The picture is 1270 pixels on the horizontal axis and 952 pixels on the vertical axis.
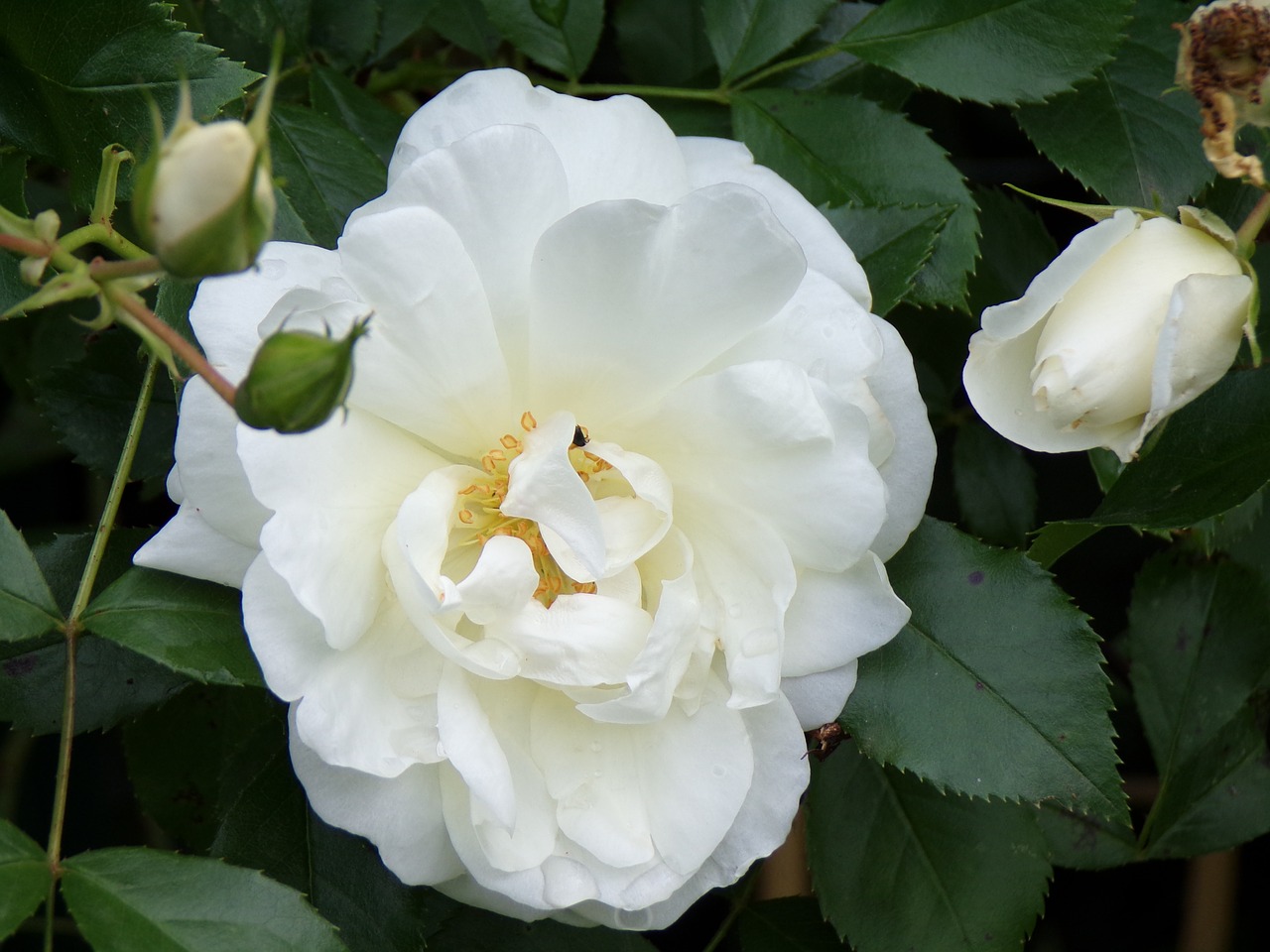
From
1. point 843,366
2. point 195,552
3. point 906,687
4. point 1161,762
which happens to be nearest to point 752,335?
point 843,366

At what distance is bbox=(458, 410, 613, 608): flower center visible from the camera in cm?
97

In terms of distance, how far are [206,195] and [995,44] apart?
794mm

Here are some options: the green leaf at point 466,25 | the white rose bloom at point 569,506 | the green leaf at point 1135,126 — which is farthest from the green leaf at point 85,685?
the green leaf at point 1135,126

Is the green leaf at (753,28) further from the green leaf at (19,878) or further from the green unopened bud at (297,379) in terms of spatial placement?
the green leaf at (19,878)

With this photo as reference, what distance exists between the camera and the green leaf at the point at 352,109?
1.12 meters

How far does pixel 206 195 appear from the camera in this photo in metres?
0.58

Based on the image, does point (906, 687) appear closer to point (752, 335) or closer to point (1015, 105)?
point (752, 335)

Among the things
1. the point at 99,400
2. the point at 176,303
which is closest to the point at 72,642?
the point at 176,303

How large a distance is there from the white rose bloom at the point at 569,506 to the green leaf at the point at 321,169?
0.15 meters

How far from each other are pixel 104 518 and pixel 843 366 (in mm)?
585

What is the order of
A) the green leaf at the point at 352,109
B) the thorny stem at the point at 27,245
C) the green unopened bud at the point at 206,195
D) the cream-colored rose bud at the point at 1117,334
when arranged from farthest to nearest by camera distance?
the green leaf at the point at 352,109, the cream-colored rose bud at the point at 1117,334, the thorny stem at the point at 27,245, the green unopened bud at the point at 206,195

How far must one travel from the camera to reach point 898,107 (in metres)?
1.21

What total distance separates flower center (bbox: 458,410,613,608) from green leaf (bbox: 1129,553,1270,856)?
2.14 ft

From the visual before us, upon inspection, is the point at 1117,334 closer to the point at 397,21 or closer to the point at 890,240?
the point at 890,240
